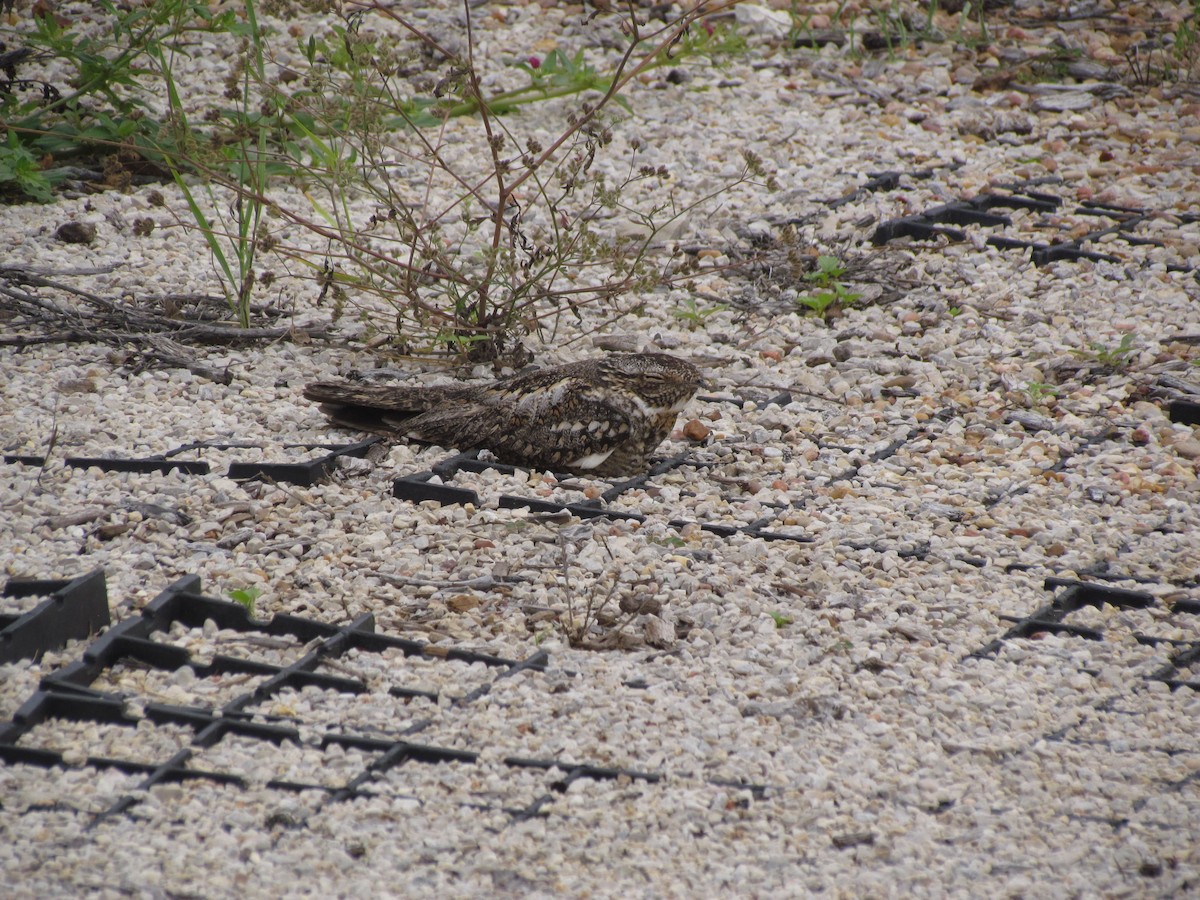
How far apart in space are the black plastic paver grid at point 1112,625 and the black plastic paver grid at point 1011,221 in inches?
122

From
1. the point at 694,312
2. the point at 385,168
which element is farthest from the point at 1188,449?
the point at 385,168

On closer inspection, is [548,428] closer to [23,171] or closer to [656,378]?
[656,378]

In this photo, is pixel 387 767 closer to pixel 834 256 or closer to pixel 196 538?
pixel 196 538

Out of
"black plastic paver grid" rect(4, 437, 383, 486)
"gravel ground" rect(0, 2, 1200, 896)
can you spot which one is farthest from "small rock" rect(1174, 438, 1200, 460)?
"black plastic paver grid" rect(4, 437, 383, 486)

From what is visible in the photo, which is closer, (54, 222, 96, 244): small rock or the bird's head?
the bird's head

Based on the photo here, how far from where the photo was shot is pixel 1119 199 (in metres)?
7.18

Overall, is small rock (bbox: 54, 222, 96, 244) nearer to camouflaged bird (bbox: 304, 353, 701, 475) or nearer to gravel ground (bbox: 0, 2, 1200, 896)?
gravel ground (bbox: 0, 2, 1200, 896)

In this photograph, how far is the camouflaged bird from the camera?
467cm

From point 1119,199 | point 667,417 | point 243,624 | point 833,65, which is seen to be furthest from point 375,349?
point 833,65

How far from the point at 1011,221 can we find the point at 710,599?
401 cm

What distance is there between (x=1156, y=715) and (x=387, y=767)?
6.14ft

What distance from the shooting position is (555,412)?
15.4 ft

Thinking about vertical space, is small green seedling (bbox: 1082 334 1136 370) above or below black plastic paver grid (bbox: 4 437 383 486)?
below

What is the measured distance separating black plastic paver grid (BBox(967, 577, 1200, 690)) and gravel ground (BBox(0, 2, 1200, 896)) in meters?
0.02
